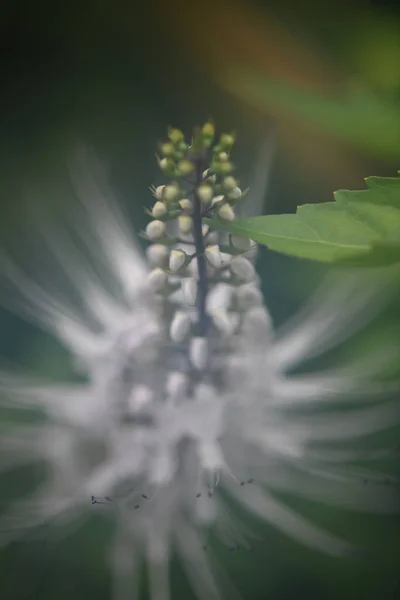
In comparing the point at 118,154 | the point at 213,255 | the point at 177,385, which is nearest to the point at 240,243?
the point at 213,255

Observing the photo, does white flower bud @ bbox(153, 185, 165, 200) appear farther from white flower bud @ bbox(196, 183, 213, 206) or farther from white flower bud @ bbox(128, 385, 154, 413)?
white flower bud @ bbox(128, 385, 154, 413)

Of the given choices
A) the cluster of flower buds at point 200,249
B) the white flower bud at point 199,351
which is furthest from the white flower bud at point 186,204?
the white flower bud at point 199,351

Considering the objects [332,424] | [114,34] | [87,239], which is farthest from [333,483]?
[114,34]

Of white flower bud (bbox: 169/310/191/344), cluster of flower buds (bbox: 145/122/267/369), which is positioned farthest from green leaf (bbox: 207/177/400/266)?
white flower bud (bbox: 169/310/191/344)

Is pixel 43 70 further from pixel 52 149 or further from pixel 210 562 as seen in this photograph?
pixel 210 562

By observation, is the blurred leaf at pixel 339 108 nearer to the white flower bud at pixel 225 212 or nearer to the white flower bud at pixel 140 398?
the white flower bud at pixel 225 212

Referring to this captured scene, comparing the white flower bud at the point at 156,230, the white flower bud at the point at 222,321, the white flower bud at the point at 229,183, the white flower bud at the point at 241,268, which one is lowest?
the white flower bud at the point at 222,321

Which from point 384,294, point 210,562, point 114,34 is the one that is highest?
point 114,34
